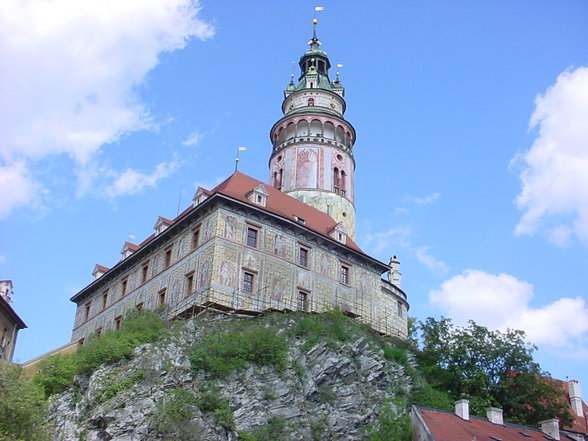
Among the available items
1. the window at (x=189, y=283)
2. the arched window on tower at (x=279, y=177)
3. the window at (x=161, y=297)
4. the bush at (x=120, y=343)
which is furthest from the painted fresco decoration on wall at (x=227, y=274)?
the arched window on tower at (x=279, y=177)

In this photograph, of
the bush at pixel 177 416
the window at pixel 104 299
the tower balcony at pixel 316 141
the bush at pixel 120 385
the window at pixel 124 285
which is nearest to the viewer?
the bush at pixel 177 416

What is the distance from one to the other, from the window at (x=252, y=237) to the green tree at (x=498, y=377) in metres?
11.5

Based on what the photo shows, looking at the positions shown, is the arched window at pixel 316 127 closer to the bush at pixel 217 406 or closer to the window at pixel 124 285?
the window at pixel 124 285

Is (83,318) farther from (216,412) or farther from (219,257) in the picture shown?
(216,412)

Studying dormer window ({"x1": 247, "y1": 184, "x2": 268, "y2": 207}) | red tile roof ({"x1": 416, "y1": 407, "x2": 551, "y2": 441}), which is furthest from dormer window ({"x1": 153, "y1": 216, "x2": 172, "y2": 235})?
red tile roof ({"x1": 416, "y1": 407, "x2": 551, "y2": 441})

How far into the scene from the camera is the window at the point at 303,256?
42.8m

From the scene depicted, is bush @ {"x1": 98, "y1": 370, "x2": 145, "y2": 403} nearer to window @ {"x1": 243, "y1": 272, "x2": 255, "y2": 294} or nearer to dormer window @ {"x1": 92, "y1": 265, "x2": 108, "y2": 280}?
window @ {"x1": 243, "y1": 272, "x2": 255, "y2": 294}

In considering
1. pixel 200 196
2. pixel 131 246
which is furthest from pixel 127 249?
pixel 200 196

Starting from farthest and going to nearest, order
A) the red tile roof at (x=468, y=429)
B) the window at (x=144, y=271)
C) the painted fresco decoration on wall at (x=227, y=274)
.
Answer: the window at (x=144, y=271), the painted fresco decoration on wall at (x=227, y=274), the red tile roof at (x=468, y=429)

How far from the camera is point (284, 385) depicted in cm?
3369

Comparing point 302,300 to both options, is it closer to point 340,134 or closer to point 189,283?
point 189,283

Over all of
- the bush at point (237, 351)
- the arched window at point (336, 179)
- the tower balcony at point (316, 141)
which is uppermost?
the tower balcony at point (316, 141)

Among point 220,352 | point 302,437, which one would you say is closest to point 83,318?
point 220,352

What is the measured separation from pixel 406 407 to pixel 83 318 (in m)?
25.8
